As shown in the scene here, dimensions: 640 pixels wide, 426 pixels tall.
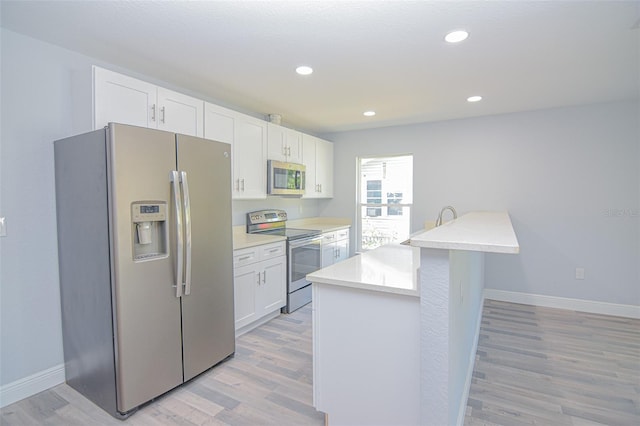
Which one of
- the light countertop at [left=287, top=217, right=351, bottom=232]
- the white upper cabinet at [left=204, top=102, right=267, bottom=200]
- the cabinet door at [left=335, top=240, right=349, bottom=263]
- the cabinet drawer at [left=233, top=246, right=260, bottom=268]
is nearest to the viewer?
the cabinet drawer at [left=233, top=246, right=260, bottom=268]

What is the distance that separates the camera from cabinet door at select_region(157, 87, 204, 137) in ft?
8.41

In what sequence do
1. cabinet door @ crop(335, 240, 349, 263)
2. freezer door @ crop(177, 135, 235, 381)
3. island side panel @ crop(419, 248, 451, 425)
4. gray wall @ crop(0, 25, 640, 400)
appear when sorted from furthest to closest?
cabinet door @ crop(335, 240, 349, 263)
freezer door @ crop(177, 135, 235, 381)
gray wall @ crop(0, 25, 640, 400)
island side panel @ crop(419, 248, 451, 425)

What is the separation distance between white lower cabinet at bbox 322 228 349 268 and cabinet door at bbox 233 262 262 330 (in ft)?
4.18

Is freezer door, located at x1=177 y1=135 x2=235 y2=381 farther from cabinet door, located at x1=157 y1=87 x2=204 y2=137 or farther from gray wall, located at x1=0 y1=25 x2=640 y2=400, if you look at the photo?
gray wall, located at x1=0 y1=25 x2=640 y2=400

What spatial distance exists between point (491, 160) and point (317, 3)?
3300mm

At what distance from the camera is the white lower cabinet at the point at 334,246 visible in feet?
14.2

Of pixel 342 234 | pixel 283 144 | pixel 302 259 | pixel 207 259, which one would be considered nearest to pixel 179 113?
pixel 207 259

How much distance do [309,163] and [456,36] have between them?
275 centimetres

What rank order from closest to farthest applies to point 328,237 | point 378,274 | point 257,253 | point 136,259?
point 378,274 < point 136,259 < point 257,253 < point 328,237

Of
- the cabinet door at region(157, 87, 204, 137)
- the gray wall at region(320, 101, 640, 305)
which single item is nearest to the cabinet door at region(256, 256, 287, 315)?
the cabinet door at region(157, 87, 204, 137)

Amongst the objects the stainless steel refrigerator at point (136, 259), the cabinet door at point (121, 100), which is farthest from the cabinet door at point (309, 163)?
the cabinet door at point (121, 100)

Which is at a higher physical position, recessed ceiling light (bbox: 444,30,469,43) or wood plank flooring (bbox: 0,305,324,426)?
recessed ceiling light (bbox: 444,30,469,43)

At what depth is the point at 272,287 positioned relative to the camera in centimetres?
341

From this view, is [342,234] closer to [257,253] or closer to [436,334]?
[257,253]
